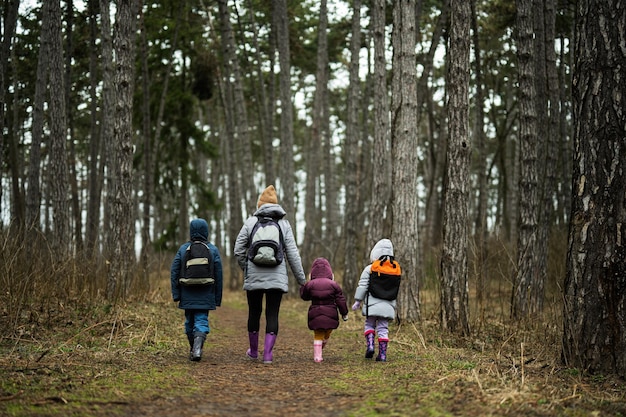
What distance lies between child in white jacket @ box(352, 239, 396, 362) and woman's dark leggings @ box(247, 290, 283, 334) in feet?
2.93

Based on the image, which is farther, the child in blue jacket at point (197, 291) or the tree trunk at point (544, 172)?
the tree trunk at point (544, 172)

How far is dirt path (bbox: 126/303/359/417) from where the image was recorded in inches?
181

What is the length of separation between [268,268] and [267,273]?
0.19ft

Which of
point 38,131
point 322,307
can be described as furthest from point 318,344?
point 38,131

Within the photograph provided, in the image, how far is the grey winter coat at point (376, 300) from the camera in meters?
7.28

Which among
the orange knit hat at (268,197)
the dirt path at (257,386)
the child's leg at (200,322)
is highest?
the orange knit hat at (268,197)

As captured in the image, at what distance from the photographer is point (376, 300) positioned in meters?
7.35

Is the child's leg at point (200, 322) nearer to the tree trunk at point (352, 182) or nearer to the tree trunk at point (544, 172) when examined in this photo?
the tree trunk at point (544, 172)

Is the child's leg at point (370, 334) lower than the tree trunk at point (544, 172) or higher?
lower

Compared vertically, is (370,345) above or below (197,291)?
below

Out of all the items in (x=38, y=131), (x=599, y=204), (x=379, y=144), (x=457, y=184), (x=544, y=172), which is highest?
(x=38, y=131)

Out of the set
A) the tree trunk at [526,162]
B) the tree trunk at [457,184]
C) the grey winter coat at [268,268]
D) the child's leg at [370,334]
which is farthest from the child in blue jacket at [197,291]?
the tree trunk at [526,162]

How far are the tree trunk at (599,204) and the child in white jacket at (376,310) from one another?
2.03m

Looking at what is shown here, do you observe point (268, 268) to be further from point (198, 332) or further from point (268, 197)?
point (198, 332)
